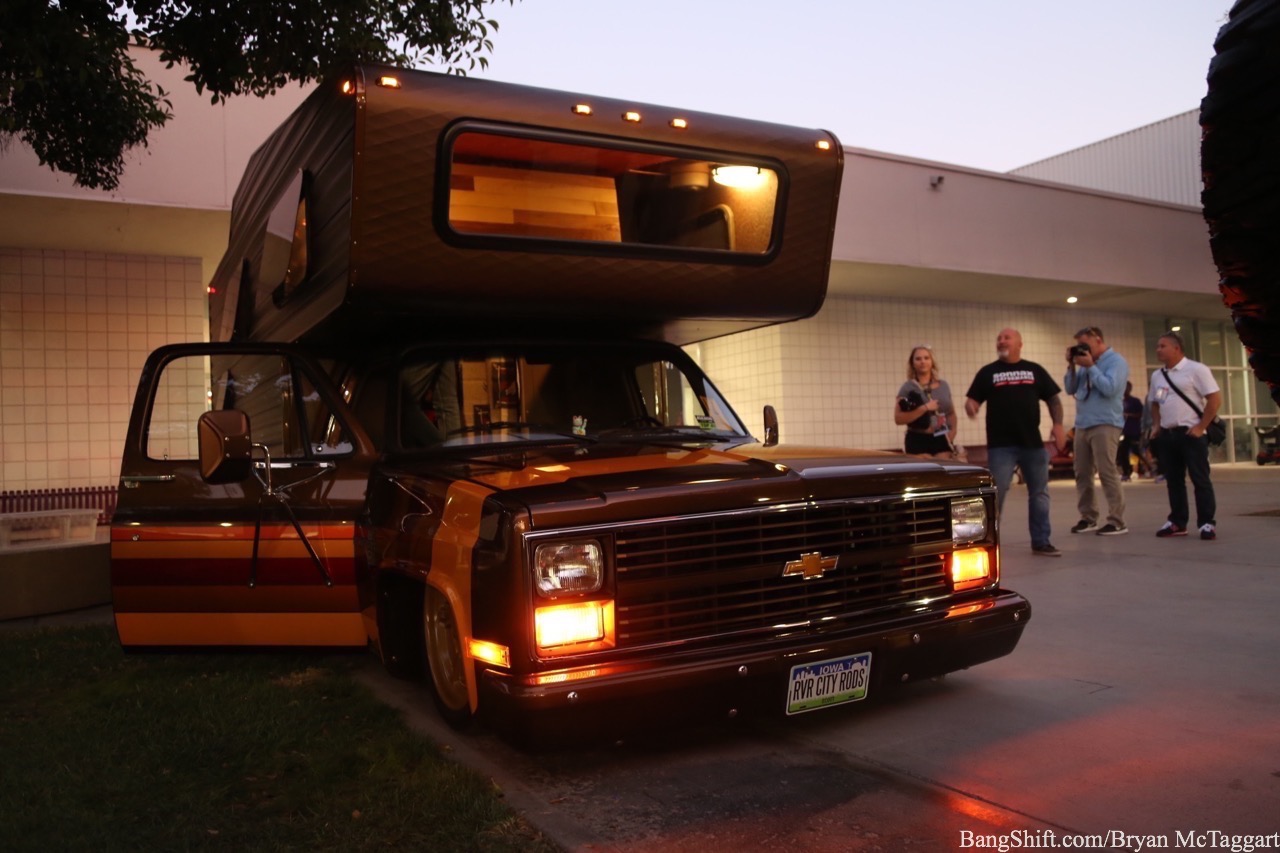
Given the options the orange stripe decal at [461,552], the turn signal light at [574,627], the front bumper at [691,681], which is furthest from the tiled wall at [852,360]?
the turn signal light at [574,627]

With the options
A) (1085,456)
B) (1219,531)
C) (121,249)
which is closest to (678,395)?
(1085,456)

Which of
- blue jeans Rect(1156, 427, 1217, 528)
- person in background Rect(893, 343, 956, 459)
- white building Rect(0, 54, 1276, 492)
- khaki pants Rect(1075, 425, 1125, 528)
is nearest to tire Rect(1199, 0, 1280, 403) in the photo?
person in background Rect(893, 343, 956, 459)

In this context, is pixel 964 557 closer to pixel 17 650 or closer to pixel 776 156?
pixel 776 156

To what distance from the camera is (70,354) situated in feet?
44.0

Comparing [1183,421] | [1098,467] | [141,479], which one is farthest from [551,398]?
[1183,421]

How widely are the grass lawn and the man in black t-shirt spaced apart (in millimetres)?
5251

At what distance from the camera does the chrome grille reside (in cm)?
363

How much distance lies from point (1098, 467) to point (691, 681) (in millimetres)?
6919

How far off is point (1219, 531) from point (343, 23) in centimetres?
835

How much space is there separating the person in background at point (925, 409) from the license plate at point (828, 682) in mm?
4563

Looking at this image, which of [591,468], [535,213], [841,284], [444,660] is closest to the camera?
[591,468]

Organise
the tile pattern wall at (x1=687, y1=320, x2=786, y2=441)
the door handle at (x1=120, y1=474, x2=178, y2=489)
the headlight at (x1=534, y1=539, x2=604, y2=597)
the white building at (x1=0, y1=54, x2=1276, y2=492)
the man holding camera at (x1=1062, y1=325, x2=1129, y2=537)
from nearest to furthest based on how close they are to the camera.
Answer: the headlight at (x1=534, y1=539, x2=604, y2=597), the door handle at (x1=120, y1=474, x2=178, y2=489), the man holding camera at (x1=1062, y1=325, x2=1129, y2=537), the white building at (x1=0, y1=54, x2=1276, y2=492), the tile pattern wall at (x1=687, y1=320, x2=786, y2=441)

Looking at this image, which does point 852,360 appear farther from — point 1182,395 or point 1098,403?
point 1182,395

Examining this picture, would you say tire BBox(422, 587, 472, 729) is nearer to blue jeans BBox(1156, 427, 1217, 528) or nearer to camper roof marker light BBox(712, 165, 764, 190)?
→ camper roof marker light BBox(712, 165, 764, 190)
